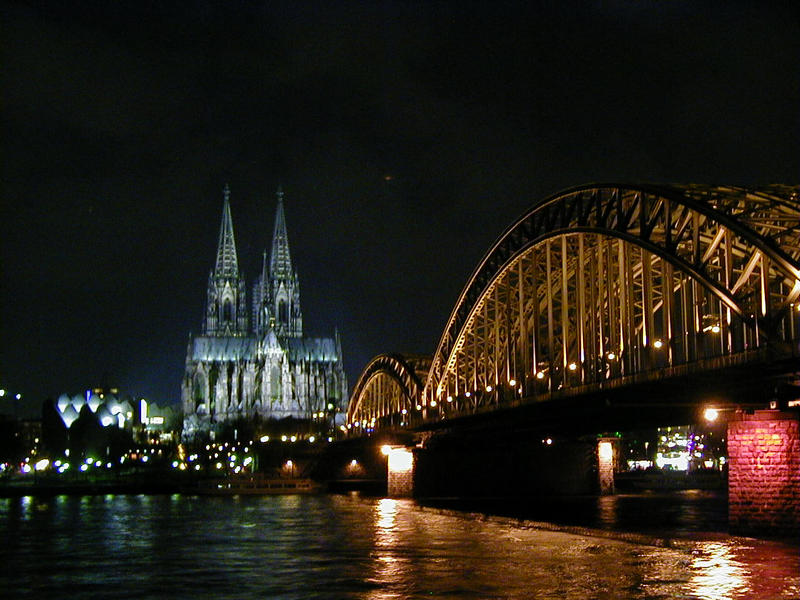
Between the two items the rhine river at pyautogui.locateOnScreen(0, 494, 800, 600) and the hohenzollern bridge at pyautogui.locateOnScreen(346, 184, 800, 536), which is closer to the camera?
the rhine river at pyautogui.locateOnScreen(0, 494, 800, 600)

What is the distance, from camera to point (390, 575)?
46.7m

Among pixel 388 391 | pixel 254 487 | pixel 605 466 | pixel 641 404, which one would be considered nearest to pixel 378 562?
pixel 641 404

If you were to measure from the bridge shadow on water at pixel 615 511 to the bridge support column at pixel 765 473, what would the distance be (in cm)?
555

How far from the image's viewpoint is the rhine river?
41.6m

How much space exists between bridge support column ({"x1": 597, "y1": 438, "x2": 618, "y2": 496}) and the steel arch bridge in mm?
13859

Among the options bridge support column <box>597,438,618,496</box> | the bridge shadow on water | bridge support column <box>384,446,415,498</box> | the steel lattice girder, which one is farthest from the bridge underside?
the steel lattice girder

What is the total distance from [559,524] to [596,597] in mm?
36514

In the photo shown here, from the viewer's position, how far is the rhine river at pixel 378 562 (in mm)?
41562

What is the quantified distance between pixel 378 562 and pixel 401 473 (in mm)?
69937

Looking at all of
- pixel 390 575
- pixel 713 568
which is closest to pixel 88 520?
pixel 390 575

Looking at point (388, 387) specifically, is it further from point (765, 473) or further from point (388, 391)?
point (765, 473)

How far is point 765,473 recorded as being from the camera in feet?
188

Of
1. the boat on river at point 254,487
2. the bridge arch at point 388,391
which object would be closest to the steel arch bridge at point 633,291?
the bridge arch at point 388,391

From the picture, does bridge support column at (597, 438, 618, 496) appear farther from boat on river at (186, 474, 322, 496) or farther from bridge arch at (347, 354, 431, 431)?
boat on river at (186, 474, 322, 496)
